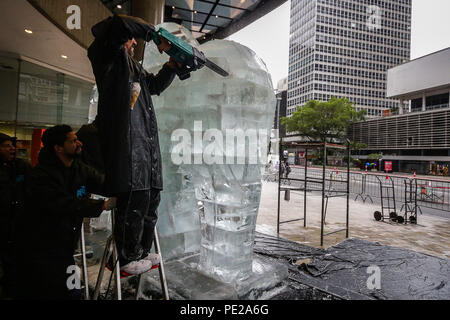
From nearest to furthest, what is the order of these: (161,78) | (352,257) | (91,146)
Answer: (91,146)
(161,78)
(352,257)

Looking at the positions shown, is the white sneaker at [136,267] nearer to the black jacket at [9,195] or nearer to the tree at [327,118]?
the black jacket at [9,195]

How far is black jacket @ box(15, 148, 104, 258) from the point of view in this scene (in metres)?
1.63

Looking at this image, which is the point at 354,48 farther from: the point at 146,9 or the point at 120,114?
the point at 120,114

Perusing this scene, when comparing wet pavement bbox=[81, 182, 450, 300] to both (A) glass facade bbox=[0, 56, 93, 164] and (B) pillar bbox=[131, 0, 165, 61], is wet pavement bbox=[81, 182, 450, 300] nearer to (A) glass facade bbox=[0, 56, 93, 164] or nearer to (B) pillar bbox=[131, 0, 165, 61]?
(A) glass facade bbox=[0, 56, 93, 164]

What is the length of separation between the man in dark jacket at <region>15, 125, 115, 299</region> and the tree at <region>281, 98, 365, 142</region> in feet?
116

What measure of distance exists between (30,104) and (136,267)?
13.3ft

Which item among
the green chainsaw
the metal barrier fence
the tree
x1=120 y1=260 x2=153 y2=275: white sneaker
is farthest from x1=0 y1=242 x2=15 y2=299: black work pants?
the tree

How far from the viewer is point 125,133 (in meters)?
1.50

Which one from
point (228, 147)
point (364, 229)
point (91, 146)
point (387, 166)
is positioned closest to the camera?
point (91, 146)

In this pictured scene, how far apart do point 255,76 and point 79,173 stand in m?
1.68

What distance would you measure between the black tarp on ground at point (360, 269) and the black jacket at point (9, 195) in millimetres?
2868

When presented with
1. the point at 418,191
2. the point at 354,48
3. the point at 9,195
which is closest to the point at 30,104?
the point at 9,195

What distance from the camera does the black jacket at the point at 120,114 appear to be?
4.79ft

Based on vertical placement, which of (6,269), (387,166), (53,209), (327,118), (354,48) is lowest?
(6,269)
